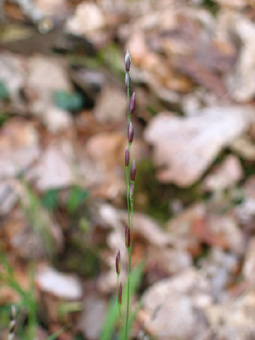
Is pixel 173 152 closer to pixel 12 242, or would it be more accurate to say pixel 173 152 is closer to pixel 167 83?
pixel 167 83

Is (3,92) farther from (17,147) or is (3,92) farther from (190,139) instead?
(190,139)

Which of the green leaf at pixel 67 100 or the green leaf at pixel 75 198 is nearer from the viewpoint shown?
the green leaf at pixel 75 198

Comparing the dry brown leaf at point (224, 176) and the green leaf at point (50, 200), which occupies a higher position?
the dry brown leaf at point (224, 176)

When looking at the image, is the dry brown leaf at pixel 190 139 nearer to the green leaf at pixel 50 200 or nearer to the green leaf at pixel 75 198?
the green leaf at pixel 75 198

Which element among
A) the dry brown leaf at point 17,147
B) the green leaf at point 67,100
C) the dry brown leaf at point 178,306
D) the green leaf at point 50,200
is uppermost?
the green leaf at point 67,100

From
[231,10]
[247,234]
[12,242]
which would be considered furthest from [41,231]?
[231,10]

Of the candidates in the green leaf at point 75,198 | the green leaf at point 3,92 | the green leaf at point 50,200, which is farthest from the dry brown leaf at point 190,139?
the green leaf at point 3,92

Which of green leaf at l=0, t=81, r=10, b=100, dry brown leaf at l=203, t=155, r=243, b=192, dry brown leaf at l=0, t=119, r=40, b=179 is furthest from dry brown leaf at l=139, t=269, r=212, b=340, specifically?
green leaf at l=0, t=81, r=10, b=100

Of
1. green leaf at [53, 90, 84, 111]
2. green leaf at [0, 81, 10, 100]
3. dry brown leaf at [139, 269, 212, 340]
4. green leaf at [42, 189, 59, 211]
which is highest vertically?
green leaf at [0, 81, 10, 100]

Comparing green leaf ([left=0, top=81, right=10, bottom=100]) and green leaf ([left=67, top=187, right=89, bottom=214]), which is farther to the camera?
green leaf ([left=0, top=81, right=10, bottom=100])

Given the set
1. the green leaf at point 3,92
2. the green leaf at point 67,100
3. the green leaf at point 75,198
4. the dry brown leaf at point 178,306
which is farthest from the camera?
the green leaf at point 67,100

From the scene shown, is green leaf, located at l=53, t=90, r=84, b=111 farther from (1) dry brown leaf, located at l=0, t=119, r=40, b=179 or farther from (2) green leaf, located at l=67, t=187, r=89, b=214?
(2) green leaf, located at l=67, t=187, r=89, b=214
